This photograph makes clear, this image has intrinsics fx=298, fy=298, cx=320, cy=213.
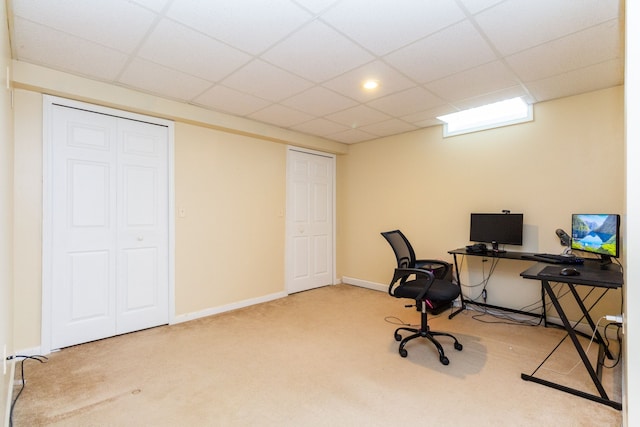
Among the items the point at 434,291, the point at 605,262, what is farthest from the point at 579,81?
the point at 434,291

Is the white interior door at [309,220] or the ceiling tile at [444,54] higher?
the ceiling tile at [444,54]

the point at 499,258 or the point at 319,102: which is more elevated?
the point at 319,102

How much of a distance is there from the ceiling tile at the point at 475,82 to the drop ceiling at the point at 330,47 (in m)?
0.01

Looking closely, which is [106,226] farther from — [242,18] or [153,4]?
[242,18]

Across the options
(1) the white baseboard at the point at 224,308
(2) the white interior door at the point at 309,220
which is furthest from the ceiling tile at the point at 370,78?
(1) the white baseboard at the point at 224,308

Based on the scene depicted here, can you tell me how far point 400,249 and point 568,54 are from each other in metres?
2.05

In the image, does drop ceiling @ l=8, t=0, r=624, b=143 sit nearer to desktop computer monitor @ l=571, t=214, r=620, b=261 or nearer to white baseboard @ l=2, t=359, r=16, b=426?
desktop computer monitor @ l=571, t=214, r=620, b=261

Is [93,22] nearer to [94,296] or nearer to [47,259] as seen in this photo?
[47,259]

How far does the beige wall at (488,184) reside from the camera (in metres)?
2.94

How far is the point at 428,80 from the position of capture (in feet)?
8.97

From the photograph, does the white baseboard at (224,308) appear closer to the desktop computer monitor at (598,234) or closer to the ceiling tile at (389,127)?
the ceiling tile at (389,127)

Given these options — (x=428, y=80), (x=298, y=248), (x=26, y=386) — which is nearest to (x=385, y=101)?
(x=428, y=80)

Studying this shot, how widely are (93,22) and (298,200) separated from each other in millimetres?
3137

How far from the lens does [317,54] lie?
2.30 m
